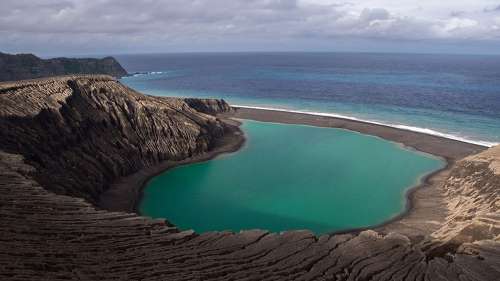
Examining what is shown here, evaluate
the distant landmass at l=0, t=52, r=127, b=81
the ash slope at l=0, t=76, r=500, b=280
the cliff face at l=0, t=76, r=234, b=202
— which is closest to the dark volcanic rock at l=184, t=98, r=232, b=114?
the cliff face at l=0, t=76, r=234, b=202

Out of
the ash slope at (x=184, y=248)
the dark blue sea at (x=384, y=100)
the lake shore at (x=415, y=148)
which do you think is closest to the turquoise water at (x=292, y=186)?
the lake shore at (x=415, y=148)

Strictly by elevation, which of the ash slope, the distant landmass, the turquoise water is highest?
the distant landmass

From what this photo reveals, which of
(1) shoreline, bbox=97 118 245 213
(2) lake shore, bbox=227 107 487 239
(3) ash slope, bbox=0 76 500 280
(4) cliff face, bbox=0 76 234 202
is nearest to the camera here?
(3) ash slope, bbox=0 76 500 280

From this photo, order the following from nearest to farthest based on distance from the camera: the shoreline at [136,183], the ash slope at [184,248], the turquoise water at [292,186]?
1. the ash slope at [184,248]
2. the turquoise water at [292,186]
3. the shoreline at [136,183]

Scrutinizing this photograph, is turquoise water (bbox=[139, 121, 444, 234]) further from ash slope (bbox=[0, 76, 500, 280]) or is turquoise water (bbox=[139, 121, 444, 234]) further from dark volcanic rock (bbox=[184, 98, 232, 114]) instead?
dark volcanic rock (bbox=[184, 98, 232, 114])

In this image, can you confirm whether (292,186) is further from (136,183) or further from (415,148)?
(415,148)

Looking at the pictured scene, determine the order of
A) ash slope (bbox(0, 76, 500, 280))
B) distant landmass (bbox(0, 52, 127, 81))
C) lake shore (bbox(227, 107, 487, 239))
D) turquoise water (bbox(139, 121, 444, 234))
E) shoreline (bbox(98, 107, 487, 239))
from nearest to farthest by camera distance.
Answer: ash slope (bbox(0, 76, 500, 280)) < lake shore (bbox(227, 107, 487, 239)) < shoreline (bbox(98, 107, 487, 239)) < turquoise water (bbox(139, 121, 444, 234)) < distant landmass (bbox(0, 52, 127, 81))

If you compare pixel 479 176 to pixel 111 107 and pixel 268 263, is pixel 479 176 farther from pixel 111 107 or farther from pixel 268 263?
pixel 111 107

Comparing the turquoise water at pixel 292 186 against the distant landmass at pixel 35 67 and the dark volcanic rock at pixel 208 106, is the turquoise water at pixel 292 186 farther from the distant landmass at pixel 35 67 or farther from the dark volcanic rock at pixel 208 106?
the distant landmass at pixel 35 67
